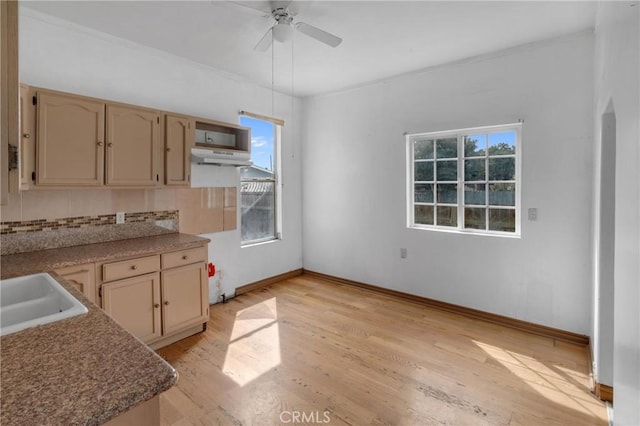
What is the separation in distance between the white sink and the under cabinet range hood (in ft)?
5.82

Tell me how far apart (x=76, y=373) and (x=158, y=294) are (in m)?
2.07

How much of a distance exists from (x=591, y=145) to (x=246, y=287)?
12.9 ft

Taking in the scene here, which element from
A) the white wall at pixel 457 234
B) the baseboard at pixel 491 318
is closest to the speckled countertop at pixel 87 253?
the white wall at pixel 457 234

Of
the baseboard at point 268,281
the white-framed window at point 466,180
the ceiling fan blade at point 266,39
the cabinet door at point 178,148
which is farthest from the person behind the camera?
the baseboard at point 268,281

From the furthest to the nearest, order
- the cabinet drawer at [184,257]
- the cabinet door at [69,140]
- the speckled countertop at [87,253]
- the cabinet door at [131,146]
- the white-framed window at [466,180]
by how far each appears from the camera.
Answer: the white-framed window at [466,180] → the cabinet drawer at [184,257] → the cabinet door at [131,146] → the cabinet door at [69,140] → the speckled countertop at [87,253]

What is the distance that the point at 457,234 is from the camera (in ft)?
11.8

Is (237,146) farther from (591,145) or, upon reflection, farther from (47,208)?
(591,145)

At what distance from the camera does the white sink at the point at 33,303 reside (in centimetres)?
122

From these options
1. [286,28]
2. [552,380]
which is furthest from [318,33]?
[552,380]

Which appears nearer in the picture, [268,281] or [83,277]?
[83,277]

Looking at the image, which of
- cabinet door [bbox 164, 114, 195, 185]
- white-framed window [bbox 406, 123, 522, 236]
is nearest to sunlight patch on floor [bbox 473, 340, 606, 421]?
white-framed window [bbox 406, 123, 522, 236]

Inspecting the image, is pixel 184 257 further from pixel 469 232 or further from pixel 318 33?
pixel 469 232

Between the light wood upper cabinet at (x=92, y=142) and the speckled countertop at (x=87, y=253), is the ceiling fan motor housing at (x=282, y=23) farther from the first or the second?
the speckled countertop at (x=87, y=253)

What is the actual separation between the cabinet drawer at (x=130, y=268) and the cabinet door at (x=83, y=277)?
0.25 ft
